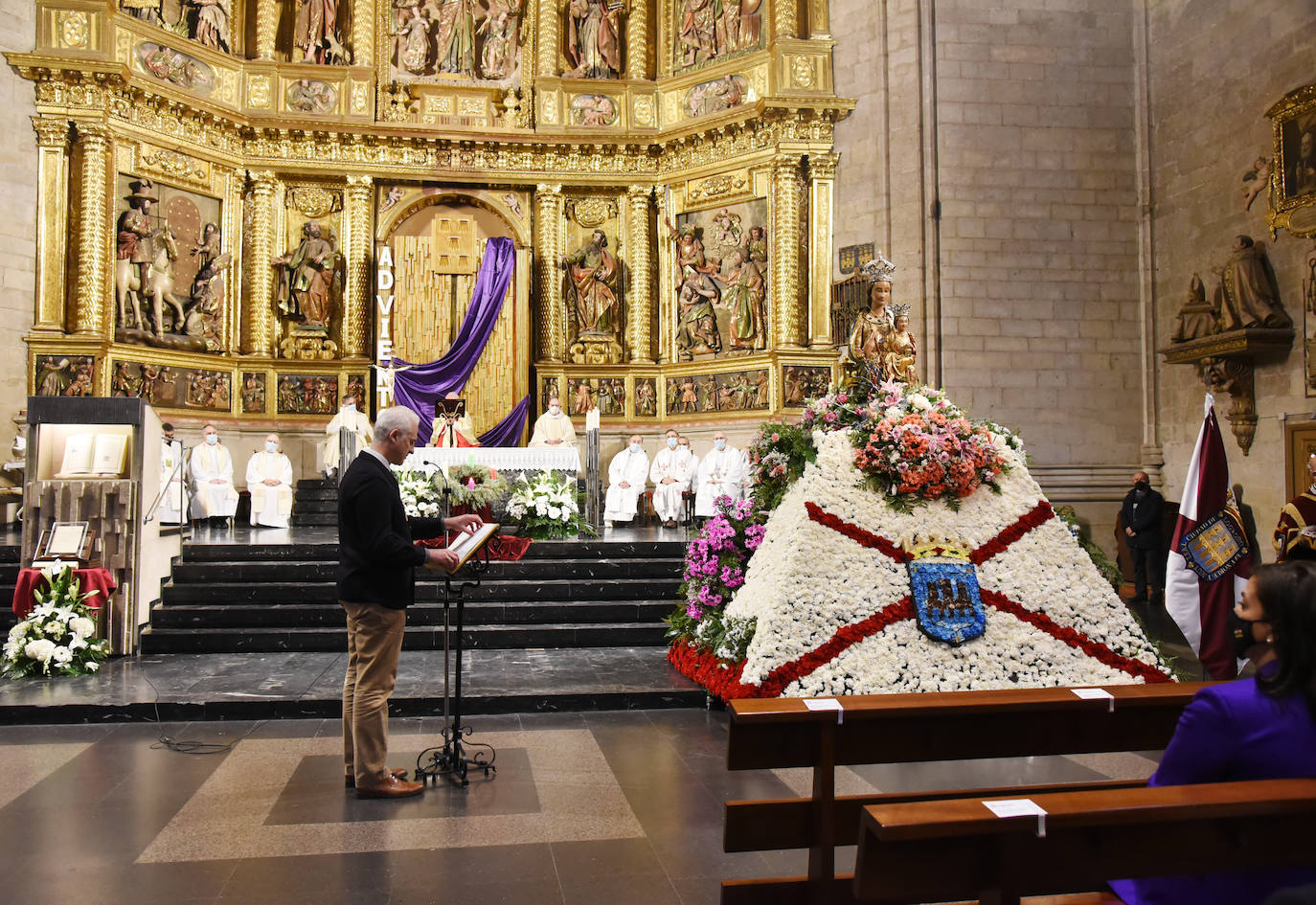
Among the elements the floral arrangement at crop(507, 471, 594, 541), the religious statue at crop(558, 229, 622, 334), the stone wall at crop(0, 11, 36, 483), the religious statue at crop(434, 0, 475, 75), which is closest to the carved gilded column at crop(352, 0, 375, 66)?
the religious statue at crop(434, 0, 475, 75)

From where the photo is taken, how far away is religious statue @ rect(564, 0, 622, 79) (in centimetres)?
1677

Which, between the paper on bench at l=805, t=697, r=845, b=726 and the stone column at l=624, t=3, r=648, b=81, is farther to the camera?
the stone column at l=624, t=3, r=648, b=81

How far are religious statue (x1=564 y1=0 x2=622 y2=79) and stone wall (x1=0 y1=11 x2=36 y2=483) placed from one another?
8151mm

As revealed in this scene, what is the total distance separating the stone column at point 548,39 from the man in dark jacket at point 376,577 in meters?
13.6

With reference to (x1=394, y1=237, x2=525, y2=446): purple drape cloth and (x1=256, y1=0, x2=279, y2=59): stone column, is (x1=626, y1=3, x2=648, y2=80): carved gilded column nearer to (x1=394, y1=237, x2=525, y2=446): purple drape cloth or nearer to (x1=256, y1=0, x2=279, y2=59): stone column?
(x1=394, y1=237, x2=525, y2=446): purple drape cloth

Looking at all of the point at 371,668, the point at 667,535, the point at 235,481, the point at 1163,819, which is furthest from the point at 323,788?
the point at 235,481

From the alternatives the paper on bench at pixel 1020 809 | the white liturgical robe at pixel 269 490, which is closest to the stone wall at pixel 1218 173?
the paper on bench at pixel 1020 809

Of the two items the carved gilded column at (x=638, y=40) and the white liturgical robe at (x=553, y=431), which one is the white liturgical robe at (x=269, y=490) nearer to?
the white liturgical robe at (x=553, y=431)

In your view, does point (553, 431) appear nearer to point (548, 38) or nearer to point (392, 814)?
point (548, 38)

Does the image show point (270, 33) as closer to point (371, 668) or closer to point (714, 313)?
point (714, 313)

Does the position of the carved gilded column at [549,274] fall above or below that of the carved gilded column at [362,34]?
below

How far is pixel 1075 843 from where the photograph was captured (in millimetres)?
2008

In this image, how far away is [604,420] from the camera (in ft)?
53.3

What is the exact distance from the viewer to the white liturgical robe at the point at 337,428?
14.1m
